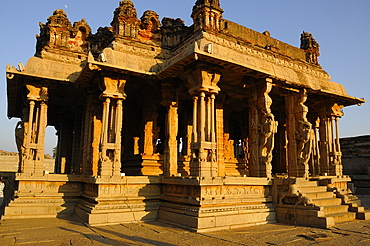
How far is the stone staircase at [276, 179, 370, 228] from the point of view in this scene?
9.23 meters

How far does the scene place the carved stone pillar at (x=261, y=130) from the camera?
10984mm

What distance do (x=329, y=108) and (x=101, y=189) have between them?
36.4ft

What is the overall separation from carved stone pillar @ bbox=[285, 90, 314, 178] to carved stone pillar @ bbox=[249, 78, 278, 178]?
6.53 ft

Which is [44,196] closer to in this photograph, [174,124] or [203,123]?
[174,124]

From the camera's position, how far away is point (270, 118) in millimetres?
11039

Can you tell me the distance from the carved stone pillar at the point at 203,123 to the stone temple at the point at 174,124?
3 cm

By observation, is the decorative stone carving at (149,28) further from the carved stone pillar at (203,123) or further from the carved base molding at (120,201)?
the carved base molding at (120,201)

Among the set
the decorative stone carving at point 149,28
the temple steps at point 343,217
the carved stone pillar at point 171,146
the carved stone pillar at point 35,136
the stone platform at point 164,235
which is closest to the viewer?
the stone platform at point 164,235

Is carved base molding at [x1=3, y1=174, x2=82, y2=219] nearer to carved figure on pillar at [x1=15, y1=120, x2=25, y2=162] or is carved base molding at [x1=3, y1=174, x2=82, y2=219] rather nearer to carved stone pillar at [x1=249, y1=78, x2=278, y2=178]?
carved figure on pillar at [x1=15, y1=120, x2=25, y2=162]

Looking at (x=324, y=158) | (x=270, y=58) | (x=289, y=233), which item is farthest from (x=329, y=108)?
(x=289, y=233)

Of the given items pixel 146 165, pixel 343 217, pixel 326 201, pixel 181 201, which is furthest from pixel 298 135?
pixel 146 165

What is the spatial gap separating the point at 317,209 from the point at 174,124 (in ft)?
18.3

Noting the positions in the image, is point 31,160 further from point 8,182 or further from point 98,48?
point 98,48

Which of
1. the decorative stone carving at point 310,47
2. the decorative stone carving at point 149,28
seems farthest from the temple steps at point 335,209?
the decorative stone carving at point 310,47
